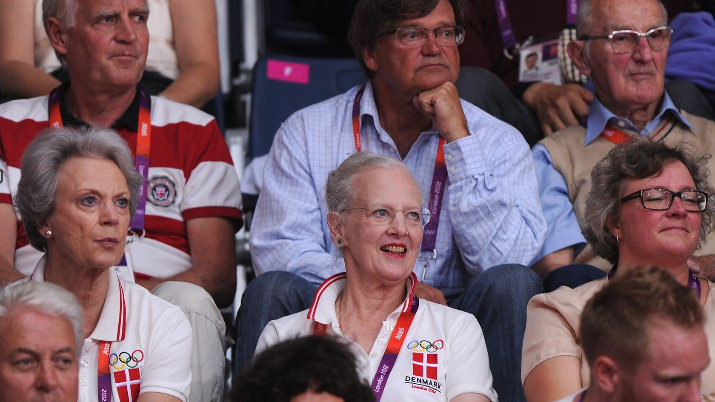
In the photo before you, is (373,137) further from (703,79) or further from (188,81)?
(703,79)

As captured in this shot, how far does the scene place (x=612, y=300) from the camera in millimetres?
2025

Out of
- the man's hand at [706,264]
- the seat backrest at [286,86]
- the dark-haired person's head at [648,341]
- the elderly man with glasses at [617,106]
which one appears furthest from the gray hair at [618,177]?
the seat backrest at [286,86]

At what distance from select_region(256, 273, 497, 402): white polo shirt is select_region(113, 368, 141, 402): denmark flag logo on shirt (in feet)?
0.96

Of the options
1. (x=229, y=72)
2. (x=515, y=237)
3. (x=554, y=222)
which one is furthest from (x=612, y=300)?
(x=229, y=72)

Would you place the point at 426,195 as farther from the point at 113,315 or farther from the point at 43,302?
the point at 43,302

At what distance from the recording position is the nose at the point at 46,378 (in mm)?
2309

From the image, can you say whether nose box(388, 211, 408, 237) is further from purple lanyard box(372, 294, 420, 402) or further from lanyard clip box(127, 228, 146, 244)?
lanyard clip box(127, 228, 146, 244)

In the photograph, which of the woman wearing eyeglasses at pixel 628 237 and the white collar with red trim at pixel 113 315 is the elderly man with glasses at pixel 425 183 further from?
the white collar with red trim at pixel 113 315

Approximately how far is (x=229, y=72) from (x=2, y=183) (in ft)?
5.78

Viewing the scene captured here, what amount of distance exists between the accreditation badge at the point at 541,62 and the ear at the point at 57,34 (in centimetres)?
169

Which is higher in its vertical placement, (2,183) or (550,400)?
(2,183)

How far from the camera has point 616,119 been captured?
12.0 feet

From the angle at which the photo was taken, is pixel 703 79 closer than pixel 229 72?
Yes

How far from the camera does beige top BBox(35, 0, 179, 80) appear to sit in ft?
13.3
